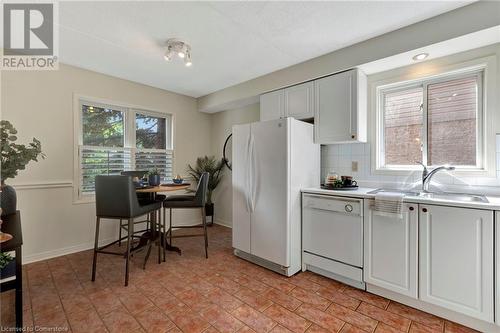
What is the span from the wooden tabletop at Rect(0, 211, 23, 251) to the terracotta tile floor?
702 mm

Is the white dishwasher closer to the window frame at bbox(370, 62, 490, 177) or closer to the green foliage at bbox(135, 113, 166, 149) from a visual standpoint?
the window frame at bbox(370, 62, 490, 177)

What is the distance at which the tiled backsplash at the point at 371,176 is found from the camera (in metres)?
1.99

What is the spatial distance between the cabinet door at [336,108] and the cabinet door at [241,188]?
0.87 metres

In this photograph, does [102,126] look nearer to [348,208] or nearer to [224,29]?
[224,29]

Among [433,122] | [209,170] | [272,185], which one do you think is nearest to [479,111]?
[433,122]

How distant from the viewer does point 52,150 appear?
2.76 meters

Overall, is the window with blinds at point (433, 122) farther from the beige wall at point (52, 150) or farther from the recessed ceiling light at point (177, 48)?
the beige wall at point (52, 150)

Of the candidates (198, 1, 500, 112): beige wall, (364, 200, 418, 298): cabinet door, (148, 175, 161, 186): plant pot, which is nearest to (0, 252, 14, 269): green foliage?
(148, 175, 161, 186): plant pot

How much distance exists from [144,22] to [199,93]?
1995mm

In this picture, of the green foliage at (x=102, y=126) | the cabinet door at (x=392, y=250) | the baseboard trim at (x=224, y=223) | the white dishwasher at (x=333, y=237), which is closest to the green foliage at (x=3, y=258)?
the green foliage at (x=102, y=126)

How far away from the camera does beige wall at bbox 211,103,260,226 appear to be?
13.5 feet

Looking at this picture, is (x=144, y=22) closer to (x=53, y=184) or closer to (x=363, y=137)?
(x=53, y=184)

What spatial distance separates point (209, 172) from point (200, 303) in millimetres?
2564

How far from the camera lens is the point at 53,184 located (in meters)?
2.76
